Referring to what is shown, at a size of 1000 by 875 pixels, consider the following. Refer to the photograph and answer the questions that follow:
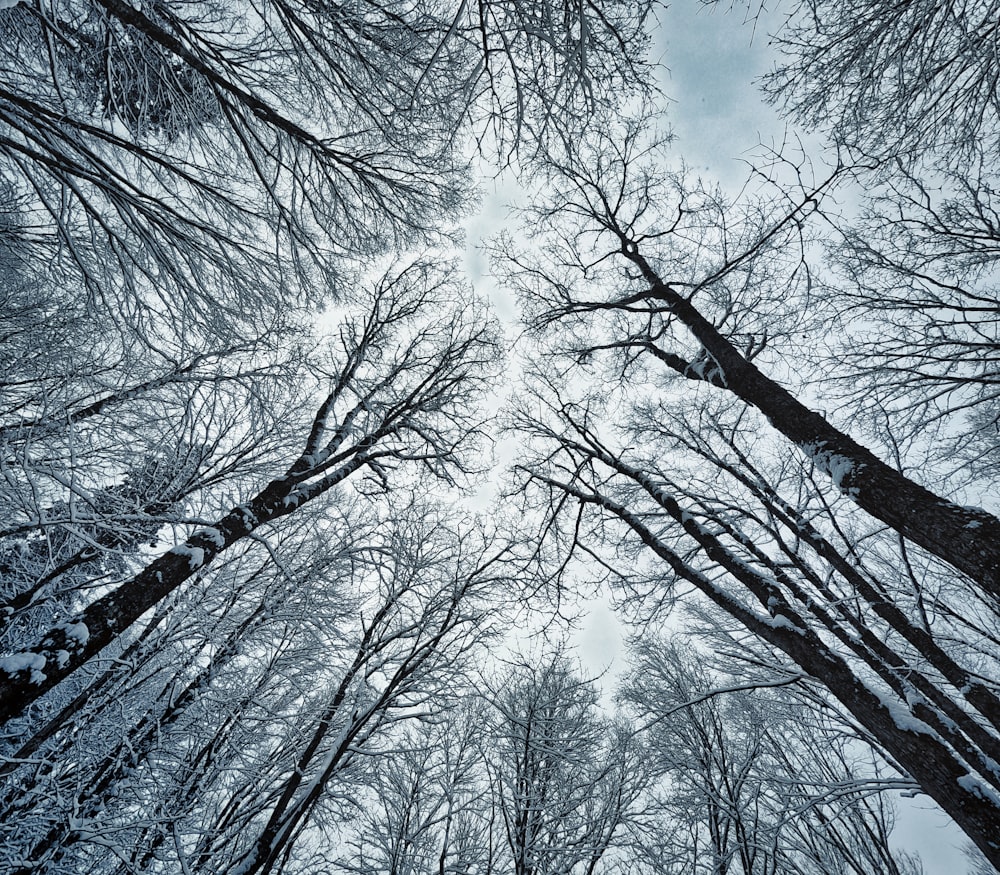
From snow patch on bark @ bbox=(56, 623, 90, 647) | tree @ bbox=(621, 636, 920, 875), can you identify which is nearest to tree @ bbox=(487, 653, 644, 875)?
tree @ bbox=(621, 636, 920, 875)

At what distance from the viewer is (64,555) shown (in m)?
5.20

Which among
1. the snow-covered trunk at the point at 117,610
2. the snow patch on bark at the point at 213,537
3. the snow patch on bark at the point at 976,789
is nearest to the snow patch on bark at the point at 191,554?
the snow-covered trunk at the point at 117,610

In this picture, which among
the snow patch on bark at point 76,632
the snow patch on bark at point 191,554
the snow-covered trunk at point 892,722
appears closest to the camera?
the snow-covered trunk at point 892,722

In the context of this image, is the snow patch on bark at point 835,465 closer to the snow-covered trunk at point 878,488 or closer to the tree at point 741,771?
the snow-covered trunk at point 878,488

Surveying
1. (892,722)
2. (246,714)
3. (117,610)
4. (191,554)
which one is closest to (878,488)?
(892,722)

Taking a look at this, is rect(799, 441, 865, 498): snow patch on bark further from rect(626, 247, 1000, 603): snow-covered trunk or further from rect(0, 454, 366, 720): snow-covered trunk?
rect(0, 454, 366, 720): snow-covered trunk

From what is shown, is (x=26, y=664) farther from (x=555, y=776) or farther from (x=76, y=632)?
(x=555, y=776)

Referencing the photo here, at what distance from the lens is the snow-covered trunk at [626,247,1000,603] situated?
90.4 inches

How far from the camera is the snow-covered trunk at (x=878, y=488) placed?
2297 mm

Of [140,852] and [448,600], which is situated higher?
[448,600]

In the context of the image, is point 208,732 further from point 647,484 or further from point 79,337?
point 647,484

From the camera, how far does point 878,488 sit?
280 centimetres

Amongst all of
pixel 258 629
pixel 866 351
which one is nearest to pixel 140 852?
pixel 258 629

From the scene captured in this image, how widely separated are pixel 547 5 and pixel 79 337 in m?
6.39
